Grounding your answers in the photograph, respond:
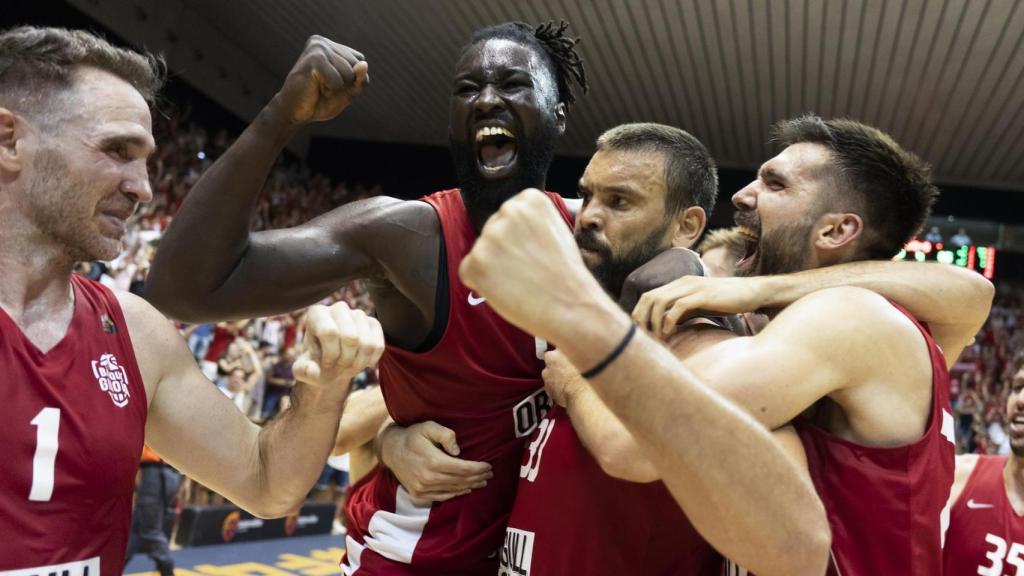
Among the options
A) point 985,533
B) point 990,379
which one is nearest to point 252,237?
point 985,533

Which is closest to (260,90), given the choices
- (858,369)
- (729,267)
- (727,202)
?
(727,202)

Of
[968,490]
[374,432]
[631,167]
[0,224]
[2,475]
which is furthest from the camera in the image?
[968,490]

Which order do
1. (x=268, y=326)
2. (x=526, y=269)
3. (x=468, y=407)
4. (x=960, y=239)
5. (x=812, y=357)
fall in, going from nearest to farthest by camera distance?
(x=526, y=269), (x=812, y=357), (x=468, y=407), (x=268, y=326), (x=960, y=239)

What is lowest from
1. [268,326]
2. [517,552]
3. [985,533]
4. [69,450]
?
[268,326]

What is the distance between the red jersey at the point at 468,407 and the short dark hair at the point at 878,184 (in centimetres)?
85

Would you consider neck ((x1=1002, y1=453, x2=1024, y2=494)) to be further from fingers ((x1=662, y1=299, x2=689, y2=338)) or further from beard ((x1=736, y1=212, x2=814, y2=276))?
fingers ((x1=662, y1=299, x2=689, y2=338))

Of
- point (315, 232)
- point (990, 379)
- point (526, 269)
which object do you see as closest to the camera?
point (526, 269)

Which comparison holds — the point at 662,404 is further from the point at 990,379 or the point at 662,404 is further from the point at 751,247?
the point at 990,379

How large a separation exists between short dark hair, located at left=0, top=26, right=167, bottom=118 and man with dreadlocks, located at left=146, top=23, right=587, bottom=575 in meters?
0.35

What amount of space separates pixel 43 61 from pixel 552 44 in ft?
4.56

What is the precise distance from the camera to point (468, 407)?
8.50 feet

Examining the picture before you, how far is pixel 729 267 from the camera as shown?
426cm

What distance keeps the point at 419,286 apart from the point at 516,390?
0.37 metres

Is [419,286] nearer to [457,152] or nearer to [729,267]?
[457,152]
